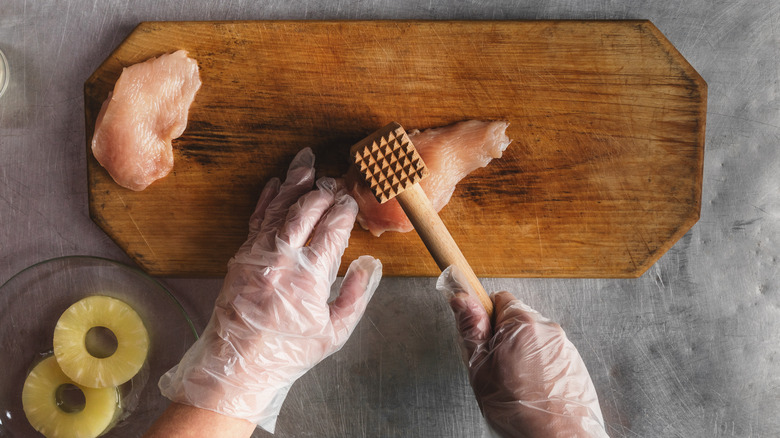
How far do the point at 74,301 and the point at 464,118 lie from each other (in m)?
1.31

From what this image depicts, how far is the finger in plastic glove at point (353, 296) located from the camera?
1344mm

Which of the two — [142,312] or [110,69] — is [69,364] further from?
[110,69]

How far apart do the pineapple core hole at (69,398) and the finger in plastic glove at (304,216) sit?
0.82 m

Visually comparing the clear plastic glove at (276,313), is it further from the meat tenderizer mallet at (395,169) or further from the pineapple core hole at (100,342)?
the pineapple core hole at (100,342)

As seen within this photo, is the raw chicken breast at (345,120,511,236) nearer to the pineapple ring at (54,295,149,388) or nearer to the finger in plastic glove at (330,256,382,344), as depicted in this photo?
the finger in plastic glove at (330,256,382,344)

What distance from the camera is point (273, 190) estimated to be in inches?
58.1

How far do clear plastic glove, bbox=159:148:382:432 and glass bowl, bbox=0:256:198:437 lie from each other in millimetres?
224

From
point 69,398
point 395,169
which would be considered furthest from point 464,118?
point 69,398

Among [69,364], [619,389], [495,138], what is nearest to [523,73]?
[495,138]

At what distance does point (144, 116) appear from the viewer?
1459mm

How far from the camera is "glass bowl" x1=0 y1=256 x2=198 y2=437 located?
1490 millimetres

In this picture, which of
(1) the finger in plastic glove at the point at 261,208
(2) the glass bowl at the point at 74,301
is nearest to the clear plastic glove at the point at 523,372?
(1) the finger in plastic glove at the point at 261,208

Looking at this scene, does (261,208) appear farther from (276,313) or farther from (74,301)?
(74,301)

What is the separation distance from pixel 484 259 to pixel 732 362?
88 centimetres
